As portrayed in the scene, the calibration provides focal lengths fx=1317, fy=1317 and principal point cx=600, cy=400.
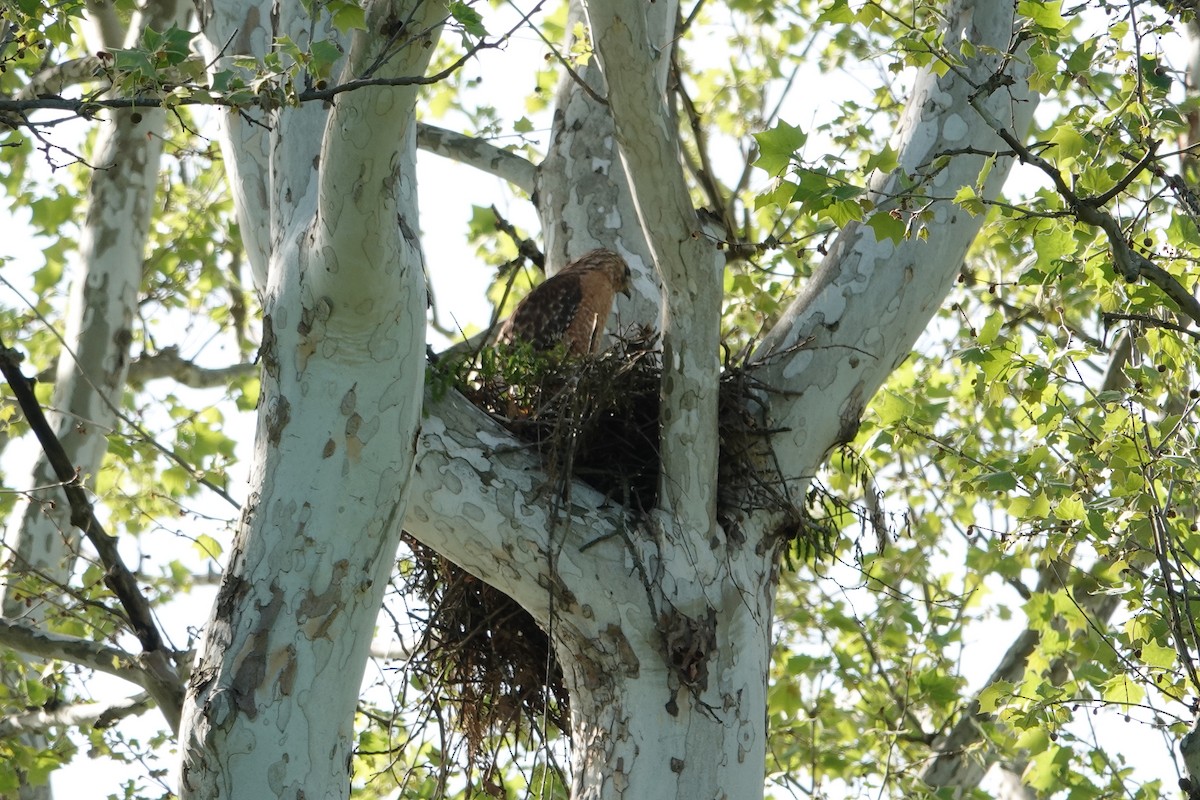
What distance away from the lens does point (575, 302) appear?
503cm

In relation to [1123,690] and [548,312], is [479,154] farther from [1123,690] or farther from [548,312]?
[1123,690]

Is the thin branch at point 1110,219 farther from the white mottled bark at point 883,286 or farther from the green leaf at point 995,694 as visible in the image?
the green leaf at point 995,694

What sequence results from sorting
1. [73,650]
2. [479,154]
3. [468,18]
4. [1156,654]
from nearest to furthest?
[468,18] < [1156,654] < [73,650] < [479,154]

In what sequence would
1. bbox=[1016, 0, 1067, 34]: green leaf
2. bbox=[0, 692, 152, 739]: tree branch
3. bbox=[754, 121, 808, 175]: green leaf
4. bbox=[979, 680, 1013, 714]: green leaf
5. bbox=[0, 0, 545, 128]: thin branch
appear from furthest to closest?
bbox=[0, 692, 152, 739]: tree branch
bbox=[979, 680, 1013, 714]: green leaf
bbox=[1016, 0, 1067, 34]: green leaf
bbox=[754, 121, 808, 175]: green leaf
bbox=[0, 0, 545, 128]: thin branch

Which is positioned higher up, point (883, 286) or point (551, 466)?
point (883, 286)

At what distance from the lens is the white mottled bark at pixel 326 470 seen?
2418 millimetres

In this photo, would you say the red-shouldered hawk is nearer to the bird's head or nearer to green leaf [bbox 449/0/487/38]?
the bird's head

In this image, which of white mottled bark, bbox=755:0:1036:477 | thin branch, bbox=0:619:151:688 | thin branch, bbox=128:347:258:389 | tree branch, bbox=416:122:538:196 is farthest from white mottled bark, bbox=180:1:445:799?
thin branch, bbox=128:347:258:389

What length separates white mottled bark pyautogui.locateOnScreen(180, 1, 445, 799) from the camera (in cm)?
242

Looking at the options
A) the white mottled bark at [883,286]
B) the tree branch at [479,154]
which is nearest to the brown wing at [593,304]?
the tree branch at [479,154]

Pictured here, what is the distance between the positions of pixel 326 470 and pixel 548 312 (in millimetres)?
2663

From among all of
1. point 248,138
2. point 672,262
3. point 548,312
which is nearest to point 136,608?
point 248,138

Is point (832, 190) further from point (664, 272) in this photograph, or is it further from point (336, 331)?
point (336, 331)

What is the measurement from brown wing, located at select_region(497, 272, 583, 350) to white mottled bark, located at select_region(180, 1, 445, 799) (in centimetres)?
228
